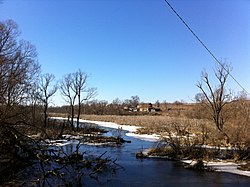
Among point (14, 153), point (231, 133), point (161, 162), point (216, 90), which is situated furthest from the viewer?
point (216, 90)

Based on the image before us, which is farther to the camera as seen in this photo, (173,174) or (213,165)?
(213,165)

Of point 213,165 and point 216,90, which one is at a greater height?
point 216,90

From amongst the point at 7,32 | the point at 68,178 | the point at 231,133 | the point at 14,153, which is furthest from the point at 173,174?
the point at 7,32

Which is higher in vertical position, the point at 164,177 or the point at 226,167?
the point at 226,167

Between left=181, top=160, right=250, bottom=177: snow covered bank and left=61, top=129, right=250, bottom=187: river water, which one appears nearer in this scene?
left=61, top=129, right=250, bottom=187: river water

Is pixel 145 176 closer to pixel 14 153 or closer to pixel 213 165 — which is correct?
pixel 213 165

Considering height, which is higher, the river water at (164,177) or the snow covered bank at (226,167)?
the snow covered bank at (226,167)

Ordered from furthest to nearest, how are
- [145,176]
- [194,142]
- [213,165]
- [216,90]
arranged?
1. [216,90]
2. [194,142]
3. [213,165]
4. [145,176]

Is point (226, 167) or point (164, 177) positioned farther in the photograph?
point (226, 167)

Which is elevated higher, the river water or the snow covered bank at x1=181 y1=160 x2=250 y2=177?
the snow covered bank at x1=181 y1=160 x2=250 y2=177

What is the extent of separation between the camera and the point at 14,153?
38.2 feet

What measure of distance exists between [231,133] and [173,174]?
10452mm

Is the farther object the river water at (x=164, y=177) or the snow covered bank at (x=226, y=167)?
the snow covered bank at (x=226, y=167)

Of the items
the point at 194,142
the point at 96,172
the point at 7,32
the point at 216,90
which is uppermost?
the point at 7,32
